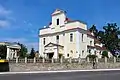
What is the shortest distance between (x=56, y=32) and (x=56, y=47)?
13.0ft

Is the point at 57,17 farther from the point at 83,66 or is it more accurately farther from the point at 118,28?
the point at 118,28

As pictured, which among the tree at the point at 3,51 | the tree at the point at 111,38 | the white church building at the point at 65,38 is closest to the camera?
the white church building at the point at 65,38

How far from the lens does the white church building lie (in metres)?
54.3

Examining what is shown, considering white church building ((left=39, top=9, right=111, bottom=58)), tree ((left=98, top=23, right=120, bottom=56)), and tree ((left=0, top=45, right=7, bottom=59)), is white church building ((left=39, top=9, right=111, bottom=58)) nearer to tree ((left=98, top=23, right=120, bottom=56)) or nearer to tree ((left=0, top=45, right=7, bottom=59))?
tree ((left=0, top=45, right=7, bottom=59))

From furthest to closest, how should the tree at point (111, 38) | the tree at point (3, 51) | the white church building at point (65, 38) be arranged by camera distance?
1. the tree at point (111, 38)
2. the tree at point (3, 51)
3. the white church building at point (65, 38)

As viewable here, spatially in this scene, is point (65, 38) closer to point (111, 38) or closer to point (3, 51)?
point (3, 51)

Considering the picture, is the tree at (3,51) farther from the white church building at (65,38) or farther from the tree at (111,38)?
the tree at (111,38)

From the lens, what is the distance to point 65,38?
56.1 meters

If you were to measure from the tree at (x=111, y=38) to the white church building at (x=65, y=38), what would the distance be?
60.2 feet

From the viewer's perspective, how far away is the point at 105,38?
78.4 meters

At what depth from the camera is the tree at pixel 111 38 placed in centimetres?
7756

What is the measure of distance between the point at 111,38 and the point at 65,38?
25957 millimetres

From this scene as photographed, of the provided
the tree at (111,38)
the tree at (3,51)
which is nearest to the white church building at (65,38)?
the tree at (3,51)

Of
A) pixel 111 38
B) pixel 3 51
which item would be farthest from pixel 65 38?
pixel 111 38
